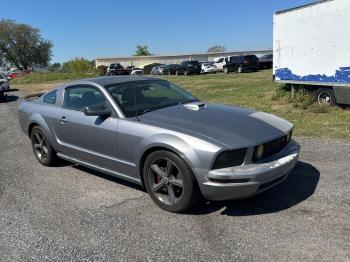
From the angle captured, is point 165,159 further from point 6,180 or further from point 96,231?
point 6,180

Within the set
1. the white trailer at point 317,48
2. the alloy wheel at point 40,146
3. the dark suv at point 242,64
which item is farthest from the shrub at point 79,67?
the alloy wheel at point 40,146

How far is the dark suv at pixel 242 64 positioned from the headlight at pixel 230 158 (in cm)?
A: 3252

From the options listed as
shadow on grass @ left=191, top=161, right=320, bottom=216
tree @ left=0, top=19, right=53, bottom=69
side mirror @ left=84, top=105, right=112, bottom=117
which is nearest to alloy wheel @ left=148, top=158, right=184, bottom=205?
shadow on grass @ left=191, top=161, right=320, bottom=216

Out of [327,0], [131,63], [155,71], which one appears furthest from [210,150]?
[131,63]

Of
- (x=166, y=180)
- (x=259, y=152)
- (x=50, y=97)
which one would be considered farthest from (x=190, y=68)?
(x=259, y=152)

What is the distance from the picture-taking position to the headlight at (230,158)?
406 centimetres

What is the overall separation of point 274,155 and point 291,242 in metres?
1.05

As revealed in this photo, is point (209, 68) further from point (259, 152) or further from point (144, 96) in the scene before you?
point (259, 152)

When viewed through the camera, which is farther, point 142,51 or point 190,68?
point 142,51

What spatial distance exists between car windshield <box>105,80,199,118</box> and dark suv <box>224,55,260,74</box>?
30708 millimetres

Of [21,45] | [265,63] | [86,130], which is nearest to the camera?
[86,130]

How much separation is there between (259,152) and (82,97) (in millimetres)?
2779

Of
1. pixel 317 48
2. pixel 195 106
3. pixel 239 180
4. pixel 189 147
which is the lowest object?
pixel 239 180

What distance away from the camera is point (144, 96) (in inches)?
214
